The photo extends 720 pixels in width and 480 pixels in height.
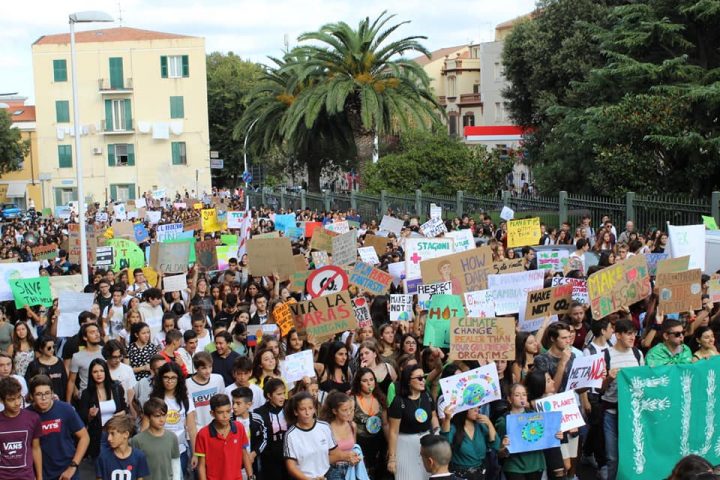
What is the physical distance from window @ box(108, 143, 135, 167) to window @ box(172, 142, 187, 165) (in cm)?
243

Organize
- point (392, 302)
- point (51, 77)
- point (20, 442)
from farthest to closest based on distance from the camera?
point (51, 77)
point (392, 302)
point (20, 442)

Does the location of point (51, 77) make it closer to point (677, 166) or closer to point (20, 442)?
point (677, 166)

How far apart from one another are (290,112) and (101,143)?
29477mm

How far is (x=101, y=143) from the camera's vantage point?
61.2 metres

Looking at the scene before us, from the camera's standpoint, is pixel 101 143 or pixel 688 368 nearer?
pixel 688 368

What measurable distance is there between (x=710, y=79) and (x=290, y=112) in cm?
1347

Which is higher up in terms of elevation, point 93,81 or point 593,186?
point 93,81

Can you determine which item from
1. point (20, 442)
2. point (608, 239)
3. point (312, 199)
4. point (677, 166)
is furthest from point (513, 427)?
point (312, 199)

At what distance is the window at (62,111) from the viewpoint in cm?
6091

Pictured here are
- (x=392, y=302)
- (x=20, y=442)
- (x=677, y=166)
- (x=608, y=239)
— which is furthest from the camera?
(x=677, y=166)

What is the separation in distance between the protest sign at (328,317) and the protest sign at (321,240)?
697 centimetres

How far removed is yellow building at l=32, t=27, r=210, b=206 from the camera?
60.4 metres

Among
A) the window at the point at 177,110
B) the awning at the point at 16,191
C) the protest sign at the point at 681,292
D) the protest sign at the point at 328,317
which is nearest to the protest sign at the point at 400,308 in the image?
the protest sign at the point at 328,317

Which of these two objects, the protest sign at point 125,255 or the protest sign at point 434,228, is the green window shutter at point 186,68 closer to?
the protest sign at point 434,228
